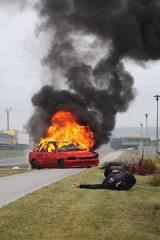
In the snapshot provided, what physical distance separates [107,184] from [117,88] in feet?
84.3

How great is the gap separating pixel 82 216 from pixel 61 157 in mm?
19966

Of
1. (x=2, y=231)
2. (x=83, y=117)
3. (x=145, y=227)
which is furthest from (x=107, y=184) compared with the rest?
(x=83, y=117)

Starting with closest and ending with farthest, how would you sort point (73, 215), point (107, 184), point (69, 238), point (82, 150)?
point (69, 238) < point (73, 215) < point (107, 184) < point (82, 150)

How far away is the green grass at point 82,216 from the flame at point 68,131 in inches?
830

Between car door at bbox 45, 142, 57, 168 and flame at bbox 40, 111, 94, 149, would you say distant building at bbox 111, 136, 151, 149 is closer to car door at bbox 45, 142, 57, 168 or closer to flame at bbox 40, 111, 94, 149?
flame at bbox 40, 111, 94, 149

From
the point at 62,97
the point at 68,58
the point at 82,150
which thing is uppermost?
the point at 68,58

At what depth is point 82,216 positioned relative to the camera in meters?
9.93

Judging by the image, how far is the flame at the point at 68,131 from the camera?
3566cm

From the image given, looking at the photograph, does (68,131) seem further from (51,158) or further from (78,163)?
(78,163)

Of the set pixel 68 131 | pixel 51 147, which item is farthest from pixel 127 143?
pixel 51 147

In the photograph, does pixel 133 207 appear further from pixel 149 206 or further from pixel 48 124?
pixel 48 124

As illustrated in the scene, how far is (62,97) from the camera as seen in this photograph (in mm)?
38969

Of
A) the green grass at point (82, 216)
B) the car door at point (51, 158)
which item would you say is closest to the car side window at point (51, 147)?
the car door at point (51, 158)

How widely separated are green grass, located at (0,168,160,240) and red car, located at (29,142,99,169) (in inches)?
598
